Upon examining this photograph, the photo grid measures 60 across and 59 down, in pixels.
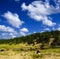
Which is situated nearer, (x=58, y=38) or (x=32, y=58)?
(x=32, y=58)

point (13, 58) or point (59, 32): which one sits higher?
point (59, 32)

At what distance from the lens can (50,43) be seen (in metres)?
166

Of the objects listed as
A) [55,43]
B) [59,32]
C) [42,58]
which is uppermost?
[59,32]

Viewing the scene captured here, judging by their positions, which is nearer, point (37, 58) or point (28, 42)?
point (37, 58)

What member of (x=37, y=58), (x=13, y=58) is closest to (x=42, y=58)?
(x=37, y=58)

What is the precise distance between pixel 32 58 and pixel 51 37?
138117 mm

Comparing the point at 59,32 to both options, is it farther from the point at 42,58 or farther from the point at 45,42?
the point at 42,58

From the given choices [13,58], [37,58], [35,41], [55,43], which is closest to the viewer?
[13,58]

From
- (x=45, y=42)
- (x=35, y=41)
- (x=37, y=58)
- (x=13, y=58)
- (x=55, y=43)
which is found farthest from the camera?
(x=35, y=41)

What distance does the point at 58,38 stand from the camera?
161m

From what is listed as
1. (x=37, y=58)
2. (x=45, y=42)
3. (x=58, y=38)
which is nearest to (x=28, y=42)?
(x=45, y=42)

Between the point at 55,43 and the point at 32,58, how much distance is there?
116 m

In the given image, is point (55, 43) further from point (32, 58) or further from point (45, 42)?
point (32, 58)

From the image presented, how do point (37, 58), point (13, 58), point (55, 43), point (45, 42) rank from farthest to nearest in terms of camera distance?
1. point (45, 42)
2. point (55, 43)
3. point (37, 58)
4. point (13, 58)
